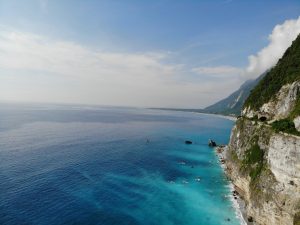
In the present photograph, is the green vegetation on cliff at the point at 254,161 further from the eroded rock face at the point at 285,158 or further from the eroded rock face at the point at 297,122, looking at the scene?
the eroded rock face at the point at 297,122

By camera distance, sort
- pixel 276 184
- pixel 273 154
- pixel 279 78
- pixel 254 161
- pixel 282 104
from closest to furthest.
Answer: pixel 276 184 < pixel 273 154 < pixel 254 161 < pixel 282 104 < pixel 279 78

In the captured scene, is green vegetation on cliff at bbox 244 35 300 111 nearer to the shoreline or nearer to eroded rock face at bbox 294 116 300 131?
eroded rock face at bbox 294 116 300 131

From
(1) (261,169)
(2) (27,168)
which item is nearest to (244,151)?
(1) (261,169)

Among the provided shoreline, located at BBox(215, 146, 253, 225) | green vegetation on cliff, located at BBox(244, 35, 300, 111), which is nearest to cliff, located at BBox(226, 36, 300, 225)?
green vegetation on cliff, located at BBox(244, 35, 300, 111)

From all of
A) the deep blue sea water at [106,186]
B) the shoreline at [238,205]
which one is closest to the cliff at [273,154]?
the shoreline at [238,205]

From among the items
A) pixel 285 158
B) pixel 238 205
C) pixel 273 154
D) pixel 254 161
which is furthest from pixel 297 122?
pixel 238 205

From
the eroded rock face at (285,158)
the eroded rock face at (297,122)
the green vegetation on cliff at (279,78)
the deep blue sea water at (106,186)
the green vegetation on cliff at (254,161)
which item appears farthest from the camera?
the green vegetation on cliff at (279,78)

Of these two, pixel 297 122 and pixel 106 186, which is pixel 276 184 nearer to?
pixel 297 122

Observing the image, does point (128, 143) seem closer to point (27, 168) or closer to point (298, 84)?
point (27, 168)
